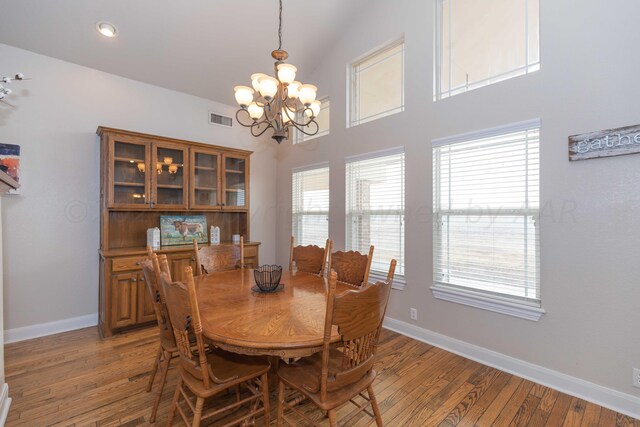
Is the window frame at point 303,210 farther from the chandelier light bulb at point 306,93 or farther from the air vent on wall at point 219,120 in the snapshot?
the chandelier light bulb at point 306,93

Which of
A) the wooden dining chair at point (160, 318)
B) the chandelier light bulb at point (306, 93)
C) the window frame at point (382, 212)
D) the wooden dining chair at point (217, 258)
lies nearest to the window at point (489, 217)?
the window frame at point (382, 212)

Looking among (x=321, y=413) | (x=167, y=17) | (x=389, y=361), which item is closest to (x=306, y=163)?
(x=167, y=17)

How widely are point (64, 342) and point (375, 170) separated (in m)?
3.92

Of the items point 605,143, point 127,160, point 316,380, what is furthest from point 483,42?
point 127,160

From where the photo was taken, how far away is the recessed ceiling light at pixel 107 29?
119 inches

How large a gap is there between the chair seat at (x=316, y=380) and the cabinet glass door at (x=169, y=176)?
9.24 ft

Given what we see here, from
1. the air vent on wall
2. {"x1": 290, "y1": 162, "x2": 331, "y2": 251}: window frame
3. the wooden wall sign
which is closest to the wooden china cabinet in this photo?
the air vent on wall

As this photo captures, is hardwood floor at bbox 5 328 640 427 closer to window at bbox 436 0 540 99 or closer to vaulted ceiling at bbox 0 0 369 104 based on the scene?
window at bbox 436 0 540 99

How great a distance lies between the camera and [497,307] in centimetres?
257

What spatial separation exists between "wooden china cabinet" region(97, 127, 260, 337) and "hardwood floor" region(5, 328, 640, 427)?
0.53 metres

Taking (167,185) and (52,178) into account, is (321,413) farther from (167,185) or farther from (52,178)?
(52,178)

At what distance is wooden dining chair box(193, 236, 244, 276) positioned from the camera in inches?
115

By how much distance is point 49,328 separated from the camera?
3.24 m

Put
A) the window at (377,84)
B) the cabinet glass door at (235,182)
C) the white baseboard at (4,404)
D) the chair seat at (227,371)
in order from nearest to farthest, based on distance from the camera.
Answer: the chair seat at (227,371) < the white baseboard at (4,404) < the window at (377,84) < the cabinet glass door at (235,182)
